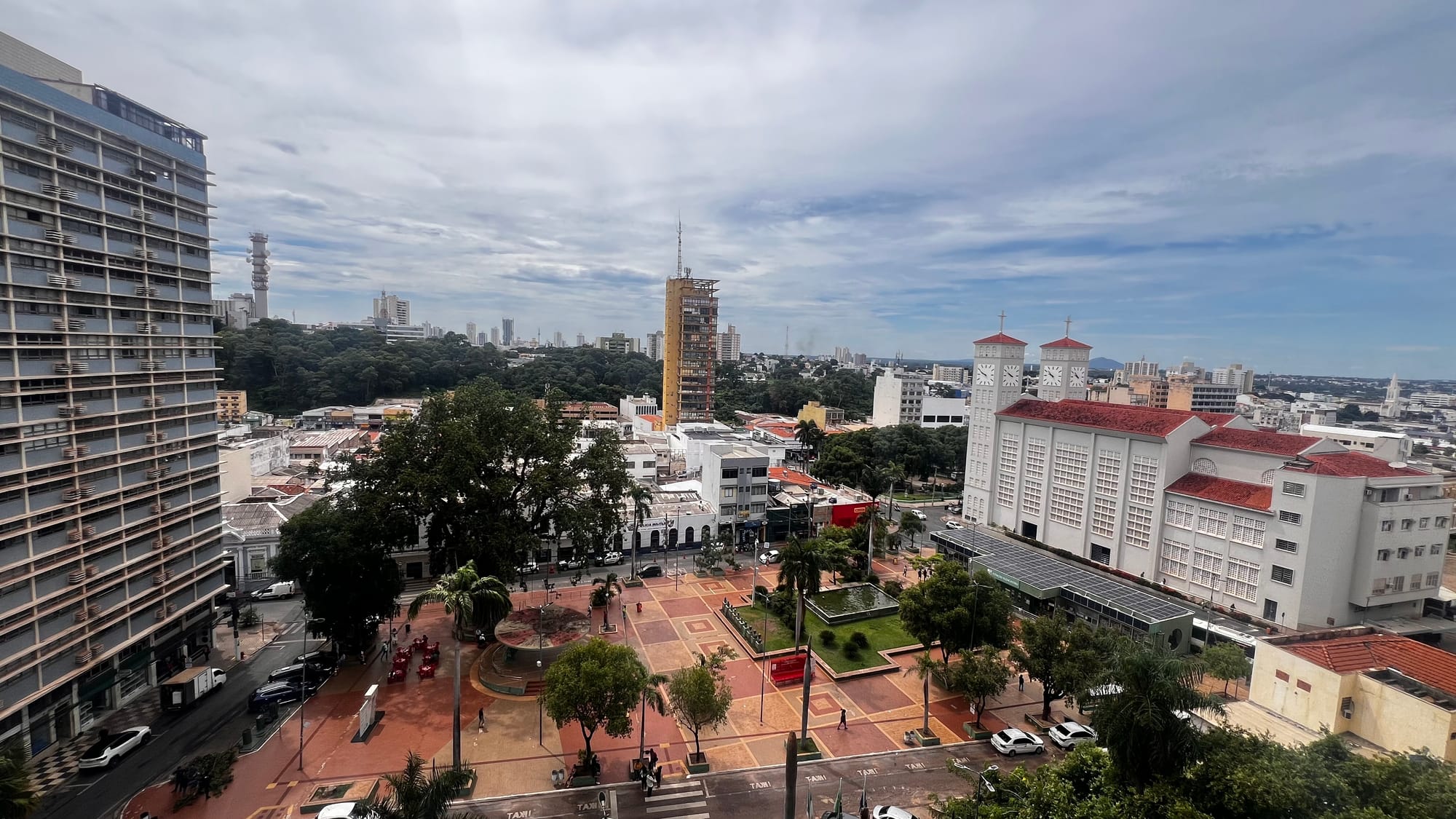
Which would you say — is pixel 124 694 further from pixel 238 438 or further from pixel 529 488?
pixel 238 438

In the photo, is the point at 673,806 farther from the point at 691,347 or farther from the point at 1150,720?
the point at 691,347

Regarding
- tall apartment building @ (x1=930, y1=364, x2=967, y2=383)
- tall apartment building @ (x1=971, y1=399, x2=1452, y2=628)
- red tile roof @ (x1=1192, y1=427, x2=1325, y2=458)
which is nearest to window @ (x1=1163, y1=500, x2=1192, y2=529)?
tall apartment building @ (x1=971, y1=399, x2=1452, y2=628)

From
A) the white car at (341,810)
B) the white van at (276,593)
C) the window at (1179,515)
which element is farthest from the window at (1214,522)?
the white van at (276,593)

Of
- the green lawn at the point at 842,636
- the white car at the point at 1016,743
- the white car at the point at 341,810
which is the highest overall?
the white car at the point at 341,810

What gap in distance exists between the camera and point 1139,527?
125 ft

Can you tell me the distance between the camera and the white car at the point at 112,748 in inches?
787

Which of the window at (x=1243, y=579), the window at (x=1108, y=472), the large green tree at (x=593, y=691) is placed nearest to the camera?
the large green tree at (x=593, y=691)

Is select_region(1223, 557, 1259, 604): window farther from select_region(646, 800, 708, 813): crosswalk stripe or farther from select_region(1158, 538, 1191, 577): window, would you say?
select_region(646, 800, 708, 813): crosswalk stripe

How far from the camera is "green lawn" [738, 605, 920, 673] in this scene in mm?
Result: 28859

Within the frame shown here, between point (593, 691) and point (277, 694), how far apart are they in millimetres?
13975

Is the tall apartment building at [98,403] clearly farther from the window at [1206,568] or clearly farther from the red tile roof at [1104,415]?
the window at [1206,568]

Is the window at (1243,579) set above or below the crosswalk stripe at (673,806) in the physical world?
above

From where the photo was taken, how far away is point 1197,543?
115 ft

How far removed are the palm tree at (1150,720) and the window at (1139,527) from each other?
26.3 m
